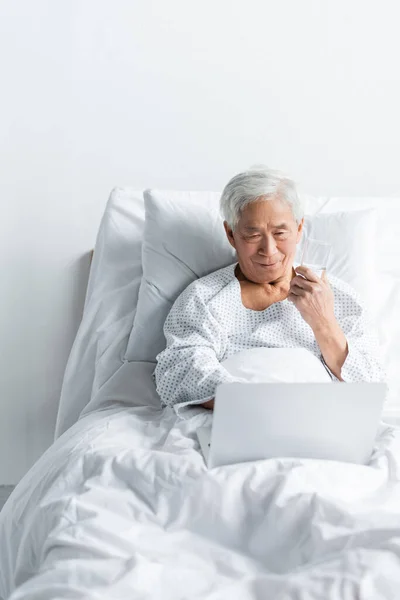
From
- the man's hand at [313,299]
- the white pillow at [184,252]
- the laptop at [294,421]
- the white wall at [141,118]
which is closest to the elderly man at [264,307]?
the man's hand at [313,299]

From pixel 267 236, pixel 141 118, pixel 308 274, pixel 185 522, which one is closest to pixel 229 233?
pixel 267 236

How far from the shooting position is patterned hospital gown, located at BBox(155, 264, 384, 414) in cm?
184

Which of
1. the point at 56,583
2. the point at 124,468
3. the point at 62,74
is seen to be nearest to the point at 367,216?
the point at 62,74

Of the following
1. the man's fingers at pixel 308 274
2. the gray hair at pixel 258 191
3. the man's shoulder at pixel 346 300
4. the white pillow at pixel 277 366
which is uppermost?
the gray hair at pixel 258 191

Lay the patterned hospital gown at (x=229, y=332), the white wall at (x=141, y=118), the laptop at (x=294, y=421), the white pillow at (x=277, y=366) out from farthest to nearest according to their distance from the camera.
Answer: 1. the white wall at (x=141, y=118)
2. the patterned hospital gown at (x=229, y=332)
3. the white pillow at (x=277, y=366)
4. the laptop at (x=294, y=421)

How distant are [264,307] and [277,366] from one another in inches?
12.1

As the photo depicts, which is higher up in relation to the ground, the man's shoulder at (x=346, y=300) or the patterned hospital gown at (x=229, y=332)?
the man's shoulder at (x=346, y=300)

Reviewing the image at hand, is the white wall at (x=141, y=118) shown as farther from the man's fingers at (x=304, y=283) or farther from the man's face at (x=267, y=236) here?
the man's fingers at (x=304, y=283)

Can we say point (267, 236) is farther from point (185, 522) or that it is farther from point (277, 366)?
point (185, 522)

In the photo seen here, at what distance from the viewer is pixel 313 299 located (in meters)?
1.89

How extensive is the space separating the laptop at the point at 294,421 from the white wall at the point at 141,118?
1.23 m

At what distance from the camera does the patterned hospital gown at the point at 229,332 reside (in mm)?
1840

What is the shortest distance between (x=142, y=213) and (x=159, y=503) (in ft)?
3.73

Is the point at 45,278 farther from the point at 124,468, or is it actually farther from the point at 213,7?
the point at 124,468
